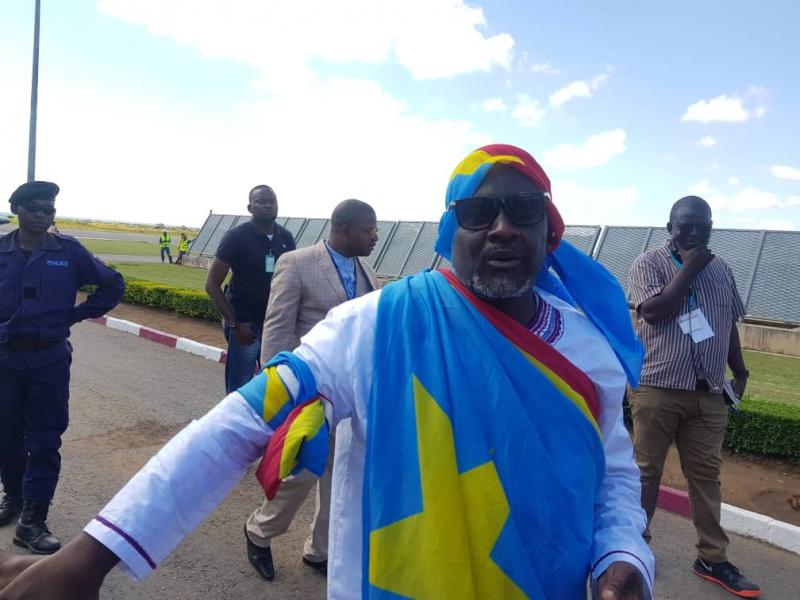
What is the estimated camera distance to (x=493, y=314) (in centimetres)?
143

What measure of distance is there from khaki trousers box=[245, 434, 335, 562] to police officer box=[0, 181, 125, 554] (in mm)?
1226

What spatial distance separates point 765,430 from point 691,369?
2.45 meters

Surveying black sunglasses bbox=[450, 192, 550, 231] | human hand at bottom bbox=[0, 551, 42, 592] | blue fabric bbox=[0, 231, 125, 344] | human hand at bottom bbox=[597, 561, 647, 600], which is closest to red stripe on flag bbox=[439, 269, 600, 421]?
black sunglasses bbox=[450, 192, 550, 231]

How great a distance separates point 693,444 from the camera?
3375 millimetres

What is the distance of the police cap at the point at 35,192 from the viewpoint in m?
3.54

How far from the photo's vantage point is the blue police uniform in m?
3.48

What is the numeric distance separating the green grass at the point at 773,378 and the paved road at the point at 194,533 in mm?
2925

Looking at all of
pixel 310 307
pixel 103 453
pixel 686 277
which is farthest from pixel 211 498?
pixel 103 453

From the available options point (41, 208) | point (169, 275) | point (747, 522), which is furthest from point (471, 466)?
point (169, 275)

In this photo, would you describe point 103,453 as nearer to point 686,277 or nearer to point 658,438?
point 658,438

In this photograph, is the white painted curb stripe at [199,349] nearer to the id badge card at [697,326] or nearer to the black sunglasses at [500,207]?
the id badge card at [697,326]

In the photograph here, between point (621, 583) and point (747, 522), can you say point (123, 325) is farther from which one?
point (621, 583)

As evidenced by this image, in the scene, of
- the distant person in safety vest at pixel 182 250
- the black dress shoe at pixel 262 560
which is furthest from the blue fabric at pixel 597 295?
the distant person in safety vest at pixel 182 250

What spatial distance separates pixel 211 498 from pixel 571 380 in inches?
33.2
